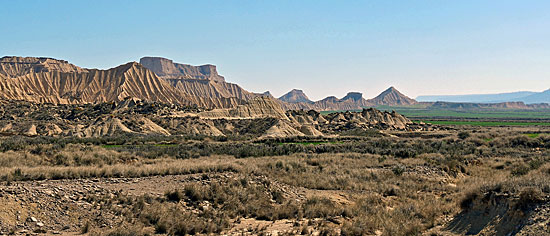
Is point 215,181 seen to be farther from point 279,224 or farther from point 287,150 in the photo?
point 287,150

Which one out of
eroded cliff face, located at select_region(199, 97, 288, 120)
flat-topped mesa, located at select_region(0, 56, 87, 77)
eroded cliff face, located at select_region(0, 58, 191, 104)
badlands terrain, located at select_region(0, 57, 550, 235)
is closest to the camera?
badlands terrain, located at select_region(0, 57, 550, 235)

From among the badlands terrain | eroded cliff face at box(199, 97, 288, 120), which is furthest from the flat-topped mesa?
the badlands terrain

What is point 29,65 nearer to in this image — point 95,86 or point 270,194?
point 95,86

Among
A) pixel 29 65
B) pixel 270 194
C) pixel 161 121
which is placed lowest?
pixel 270 194

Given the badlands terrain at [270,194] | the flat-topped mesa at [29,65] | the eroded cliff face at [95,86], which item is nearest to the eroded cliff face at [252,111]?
the eroded cliff face at [95,86]

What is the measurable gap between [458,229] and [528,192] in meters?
2.45

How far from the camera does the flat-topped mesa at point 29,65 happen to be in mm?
155625

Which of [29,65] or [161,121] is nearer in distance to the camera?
[161,121]

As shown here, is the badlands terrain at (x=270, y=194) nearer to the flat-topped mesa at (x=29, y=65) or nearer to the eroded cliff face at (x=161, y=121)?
the eroded cliff face at (x=161, y=121)

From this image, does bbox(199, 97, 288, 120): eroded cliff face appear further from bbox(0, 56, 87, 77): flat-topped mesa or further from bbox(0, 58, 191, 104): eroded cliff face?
bbox(0, 56, 87, 77): flat-topped mesa

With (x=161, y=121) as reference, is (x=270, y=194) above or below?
below

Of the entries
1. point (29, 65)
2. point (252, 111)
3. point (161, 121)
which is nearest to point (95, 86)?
point (252, 111)

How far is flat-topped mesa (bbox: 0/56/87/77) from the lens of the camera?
156 metres

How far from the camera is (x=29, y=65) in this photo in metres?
162
